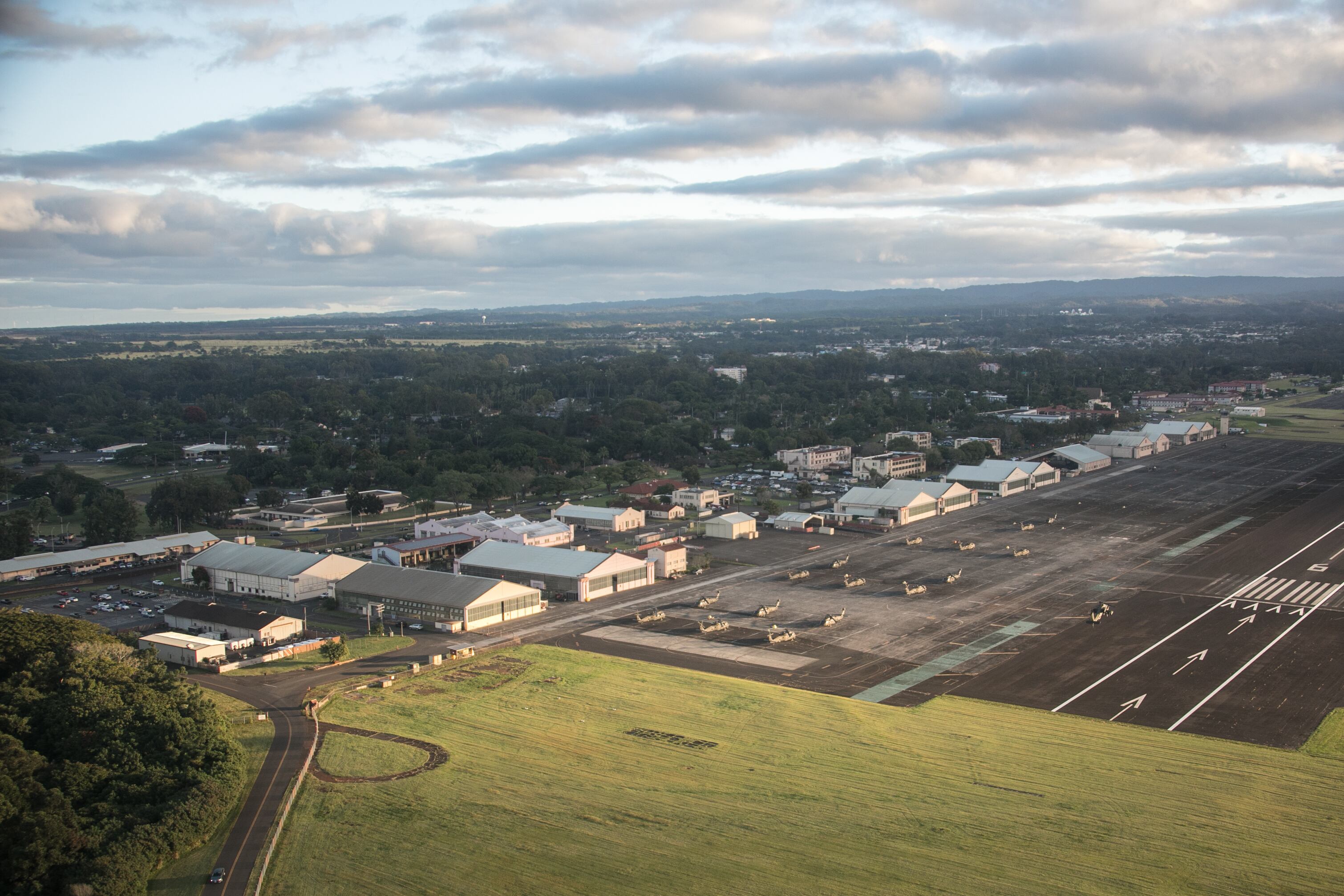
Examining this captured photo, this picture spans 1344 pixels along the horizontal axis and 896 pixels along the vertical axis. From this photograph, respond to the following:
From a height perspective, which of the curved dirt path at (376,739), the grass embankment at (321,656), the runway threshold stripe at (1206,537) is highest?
the curved dirt path at (376,739)

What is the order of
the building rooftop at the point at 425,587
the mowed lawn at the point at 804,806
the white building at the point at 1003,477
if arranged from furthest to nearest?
the white building at the point at 1003,477, the building rooftop at the point at 425,587, the mowed lawn at the point at 804,806

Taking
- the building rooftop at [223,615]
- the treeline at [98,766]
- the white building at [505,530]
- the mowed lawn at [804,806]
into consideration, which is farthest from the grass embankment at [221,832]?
the white building at [505,530]

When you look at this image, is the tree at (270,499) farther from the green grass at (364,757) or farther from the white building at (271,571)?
the green grass at (364,757)

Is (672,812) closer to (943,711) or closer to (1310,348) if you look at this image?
(943,711)

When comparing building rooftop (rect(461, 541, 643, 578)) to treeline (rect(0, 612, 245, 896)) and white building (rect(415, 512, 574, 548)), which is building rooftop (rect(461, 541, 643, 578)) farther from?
treeline (rect(0, 612, 245, 896))

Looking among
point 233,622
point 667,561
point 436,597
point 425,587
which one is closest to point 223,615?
point 233,622

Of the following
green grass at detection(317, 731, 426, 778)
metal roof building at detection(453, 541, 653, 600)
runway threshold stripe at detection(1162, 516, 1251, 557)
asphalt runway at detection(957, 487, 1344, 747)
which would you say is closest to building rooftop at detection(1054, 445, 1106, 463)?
runway threshold stripe at detection(1162, 516, 1251, 557)

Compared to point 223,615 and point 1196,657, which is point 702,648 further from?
point 223,615

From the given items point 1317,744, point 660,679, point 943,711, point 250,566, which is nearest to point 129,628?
point 250,566
